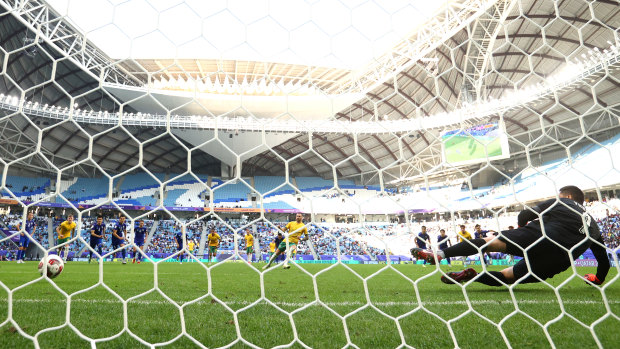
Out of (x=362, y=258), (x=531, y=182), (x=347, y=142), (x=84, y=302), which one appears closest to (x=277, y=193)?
(x=347, y=142)

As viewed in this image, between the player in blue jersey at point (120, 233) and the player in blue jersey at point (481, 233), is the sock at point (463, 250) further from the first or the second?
the player in blue jersey at point (120, 233)

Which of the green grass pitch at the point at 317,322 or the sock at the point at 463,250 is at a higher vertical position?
the sock at the point at 463,250

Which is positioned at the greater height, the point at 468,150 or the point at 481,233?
the point at 468,150

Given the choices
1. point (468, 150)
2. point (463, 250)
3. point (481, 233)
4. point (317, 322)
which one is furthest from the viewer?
point (468, 150)

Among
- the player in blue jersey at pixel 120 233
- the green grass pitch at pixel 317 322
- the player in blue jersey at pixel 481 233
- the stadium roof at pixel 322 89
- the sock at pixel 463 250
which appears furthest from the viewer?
the stadium roof at pixel 322 89

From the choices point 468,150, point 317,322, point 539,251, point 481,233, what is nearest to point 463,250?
point 539,251

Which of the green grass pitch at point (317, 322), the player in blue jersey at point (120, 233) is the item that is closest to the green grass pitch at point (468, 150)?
the player in blue jersey at point (120, 233)

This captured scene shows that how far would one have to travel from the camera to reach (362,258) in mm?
20938

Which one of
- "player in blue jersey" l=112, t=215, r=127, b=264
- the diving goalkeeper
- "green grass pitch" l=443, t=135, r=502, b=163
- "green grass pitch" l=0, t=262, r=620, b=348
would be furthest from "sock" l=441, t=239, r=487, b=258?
"green grass pitch" l=443, t=135, r=502, b=163

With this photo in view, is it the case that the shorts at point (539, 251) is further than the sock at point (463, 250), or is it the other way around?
the sock at point (463, 250)

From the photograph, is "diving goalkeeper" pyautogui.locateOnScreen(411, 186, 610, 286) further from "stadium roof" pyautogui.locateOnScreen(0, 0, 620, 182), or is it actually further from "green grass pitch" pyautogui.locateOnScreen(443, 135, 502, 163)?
"green grass pitch" pyautogui.locateOnScreen(443, 135, 502, 163)

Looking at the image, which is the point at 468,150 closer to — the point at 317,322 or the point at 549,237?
the point at 549,237

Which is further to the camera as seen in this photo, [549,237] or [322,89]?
[322,89]

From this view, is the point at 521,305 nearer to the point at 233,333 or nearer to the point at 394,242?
the point at 233,333
